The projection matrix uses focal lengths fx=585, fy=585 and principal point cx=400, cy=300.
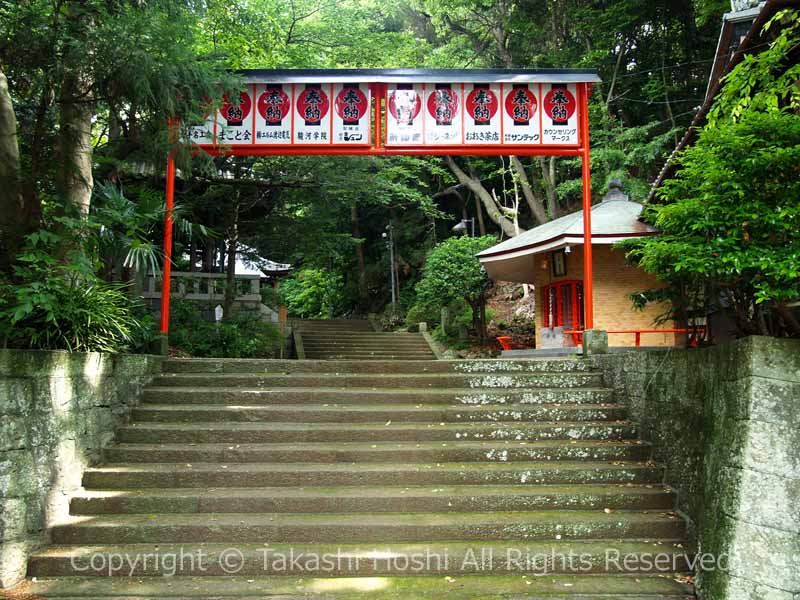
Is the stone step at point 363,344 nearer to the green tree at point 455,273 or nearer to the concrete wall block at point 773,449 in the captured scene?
the green tree at point 455,273

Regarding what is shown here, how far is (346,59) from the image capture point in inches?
634

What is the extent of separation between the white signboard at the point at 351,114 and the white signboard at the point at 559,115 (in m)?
2.62

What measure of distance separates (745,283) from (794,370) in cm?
73

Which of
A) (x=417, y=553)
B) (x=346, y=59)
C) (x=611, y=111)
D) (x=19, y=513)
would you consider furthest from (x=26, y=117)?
(x=611, y=111)

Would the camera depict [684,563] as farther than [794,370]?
Yes

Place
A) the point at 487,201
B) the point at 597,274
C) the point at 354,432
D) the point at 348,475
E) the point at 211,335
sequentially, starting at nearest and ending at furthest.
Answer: the point at 348,475, the point at 354,432, the point at 211,335, the point at 597,274, the point at 487,201

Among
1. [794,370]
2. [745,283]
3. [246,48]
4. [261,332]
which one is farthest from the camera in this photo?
[261,332]

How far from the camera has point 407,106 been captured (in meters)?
8.66

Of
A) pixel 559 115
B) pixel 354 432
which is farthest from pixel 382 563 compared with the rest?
pixel 559 115

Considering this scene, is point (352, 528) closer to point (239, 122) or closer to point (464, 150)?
point (464, 150)


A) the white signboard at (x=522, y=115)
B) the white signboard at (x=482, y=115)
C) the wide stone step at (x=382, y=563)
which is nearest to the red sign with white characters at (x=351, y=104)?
the white signboard at (x=482, y=115)

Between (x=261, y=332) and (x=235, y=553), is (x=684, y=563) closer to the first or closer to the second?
(x=235, y=553)

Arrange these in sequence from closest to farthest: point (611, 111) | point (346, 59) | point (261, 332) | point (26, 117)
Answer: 1. point (26, 117)
2. point (261, 332)
3. point (346, 59)
4. point (611, 111)

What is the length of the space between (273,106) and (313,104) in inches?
22.8
